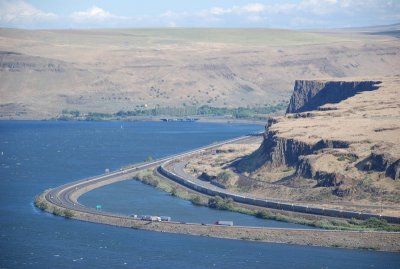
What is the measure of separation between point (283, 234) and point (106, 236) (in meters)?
12.8

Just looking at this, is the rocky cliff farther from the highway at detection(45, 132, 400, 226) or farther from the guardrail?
the highway at detection(45, 132, 400, 226)

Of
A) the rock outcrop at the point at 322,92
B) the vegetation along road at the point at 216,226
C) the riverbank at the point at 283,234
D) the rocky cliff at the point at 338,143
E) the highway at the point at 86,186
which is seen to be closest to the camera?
the riverbank at the point at 283,234

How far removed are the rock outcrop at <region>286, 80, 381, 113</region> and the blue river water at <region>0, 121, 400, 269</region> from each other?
2665 cm

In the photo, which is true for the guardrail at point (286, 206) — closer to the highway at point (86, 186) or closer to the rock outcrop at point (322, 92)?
the highway at point (86, 186)

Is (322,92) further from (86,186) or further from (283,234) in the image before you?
(283,234)

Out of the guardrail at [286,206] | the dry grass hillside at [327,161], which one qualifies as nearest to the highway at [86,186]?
the dry grass hillside at [327,161]

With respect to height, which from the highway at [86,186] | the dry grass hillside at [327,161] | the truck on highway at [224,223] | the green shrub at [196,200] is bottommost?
the highway at [86,186]

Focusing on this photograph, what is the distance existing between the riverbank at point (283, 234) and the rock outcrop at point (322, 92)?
230 feet

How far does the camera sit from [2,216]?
3588 inches

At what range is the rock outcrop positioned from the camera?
514 feet

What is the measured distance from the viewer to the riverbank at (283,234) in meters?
78.9

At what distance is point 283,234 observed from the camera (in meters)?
81.7

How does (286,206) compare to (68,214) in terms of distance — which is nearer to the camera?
(68,214)

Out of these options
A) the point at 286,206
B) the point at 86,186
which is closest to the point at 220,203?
the point at 286,206
